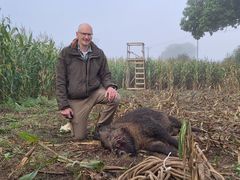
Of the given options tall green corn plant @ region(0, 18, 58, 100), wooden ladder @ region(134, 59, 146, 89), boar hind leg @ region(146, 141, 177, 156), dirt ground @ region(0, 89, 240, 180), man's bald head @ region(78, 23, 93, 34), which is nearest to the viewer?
dirt ground @ region(0, 89, 240, 180)

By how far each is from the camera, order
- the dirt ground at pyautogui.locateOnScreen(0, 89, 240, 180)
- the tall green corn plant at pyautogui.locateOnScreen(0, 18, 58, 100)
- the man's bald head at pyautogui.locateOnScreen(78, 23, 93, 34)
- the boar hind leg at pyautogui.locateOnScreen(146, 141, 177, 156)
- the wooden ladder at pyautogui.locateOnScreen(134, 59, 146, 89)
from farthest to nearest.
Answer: the wooden ladder at pyautogui.locateOnScreen(134, 59, 146, 89)
the tall green corn plant at pyautogui.locateOnScreen(0, 18, 58, 100)
the man's bald head at pyautogui.locateOnScreen(78, 23, 93, 34)
the boar hind leg at pyautogui.locateOnScreen(146, 141, 177, 156)
the dirt ground at pyautogui.locateOnScreen(0, 89, 240, 180)

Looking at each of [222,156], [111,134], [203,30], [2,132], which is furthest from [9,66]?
[203,30]

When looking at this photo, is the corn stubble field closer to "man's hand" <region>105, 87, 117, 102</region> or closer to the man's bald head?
"man's hand" <region>105, 87, 117, 102</region>

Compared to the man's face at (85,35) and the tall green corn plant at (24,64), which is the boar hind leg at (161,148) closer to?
the man's face at (85,35)

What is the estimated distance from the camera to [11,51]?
10055mm

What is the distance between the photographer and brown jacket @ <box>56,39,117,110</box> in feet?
19.1

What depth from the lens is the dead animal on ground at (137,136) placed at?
4340 mm

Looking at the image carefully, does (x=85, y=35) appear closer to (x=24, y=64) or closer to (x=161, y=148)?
(x=161, y=148)

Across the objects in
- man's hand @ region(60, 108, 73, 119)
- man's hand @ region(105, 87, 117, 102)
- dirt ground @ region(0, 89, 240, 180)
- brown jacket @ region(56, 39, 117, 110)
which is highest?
brown jacket @ region(56, 39, 117, 110)

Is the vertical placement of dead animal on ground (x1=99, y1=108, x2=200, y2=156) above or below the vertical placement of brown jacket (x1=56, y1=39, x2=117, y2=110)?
below

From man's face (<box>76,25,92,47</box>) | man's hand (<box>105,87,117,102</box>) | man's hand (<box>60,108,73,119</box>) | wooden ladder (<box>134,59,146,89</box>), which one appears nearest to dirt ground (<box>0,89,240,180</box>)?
man's hand (<box>60,108,73,119</box>)

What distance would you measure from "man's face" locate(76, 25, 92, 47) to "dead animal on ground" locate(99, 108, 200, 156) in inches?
54.0

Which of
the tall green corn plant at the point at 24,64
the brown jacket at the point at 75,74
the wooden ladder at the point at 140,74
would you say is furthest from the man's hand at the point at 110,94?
the wooden ladder at the point at 140,74

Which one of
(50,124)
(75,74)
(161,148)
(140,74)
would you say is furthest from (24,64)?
(140,74)
